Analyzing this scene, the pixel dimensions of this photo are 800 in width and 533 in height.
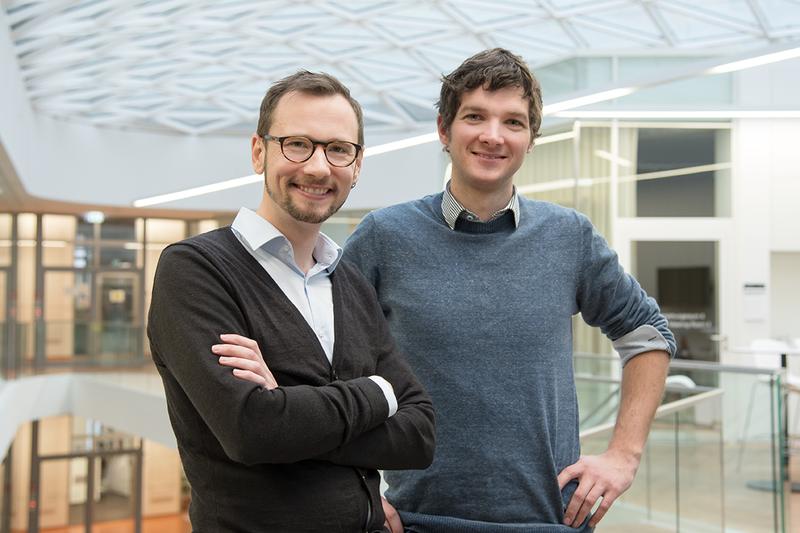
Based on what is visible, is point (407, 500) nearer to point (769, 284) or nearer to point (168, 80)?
point (769, 284)

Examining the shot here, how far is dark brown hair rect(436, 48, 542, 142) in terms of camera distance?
265 centimetres

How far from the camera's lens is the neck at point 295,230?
2.39 m

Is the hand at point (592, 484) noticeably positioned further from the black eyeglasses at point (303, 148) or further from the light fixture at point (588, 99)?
the light fixture at point (588, 99)

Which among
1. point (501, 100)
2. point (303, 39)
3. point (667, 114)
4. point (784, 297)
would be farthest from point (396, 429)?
point (303, 39)

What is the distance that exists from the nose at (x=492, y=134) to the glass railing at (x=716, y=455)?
467cm

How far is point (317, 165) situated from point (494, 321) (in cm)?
76

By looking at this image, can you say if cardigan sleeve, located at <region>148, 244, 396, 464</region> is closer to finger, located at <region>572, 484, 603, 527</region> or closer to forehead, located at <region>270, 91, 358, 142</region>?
forehead, located at <region>270, 91, 358, 142</region>

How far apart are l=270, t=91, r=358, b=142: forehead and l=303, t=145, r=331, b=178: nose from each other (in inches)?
1.6

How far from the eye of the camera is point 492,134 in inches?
104

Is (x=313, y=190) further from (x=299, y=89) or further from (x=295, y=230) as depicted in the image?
(x=299, y=89)

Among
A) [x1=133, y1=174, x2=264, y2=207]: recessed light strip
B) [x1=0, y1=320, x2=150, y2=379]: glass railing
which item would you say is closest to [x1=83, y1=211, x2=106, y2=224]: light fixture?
[x1=0, y1=320, x2=150, y2=379]: glass railing

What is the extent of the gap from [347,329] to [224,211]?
968 inches

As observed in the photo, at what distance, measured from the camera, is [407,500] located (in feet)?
8.98

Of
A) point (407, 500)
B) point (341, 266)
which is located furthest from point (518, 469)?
point (341, 266)
